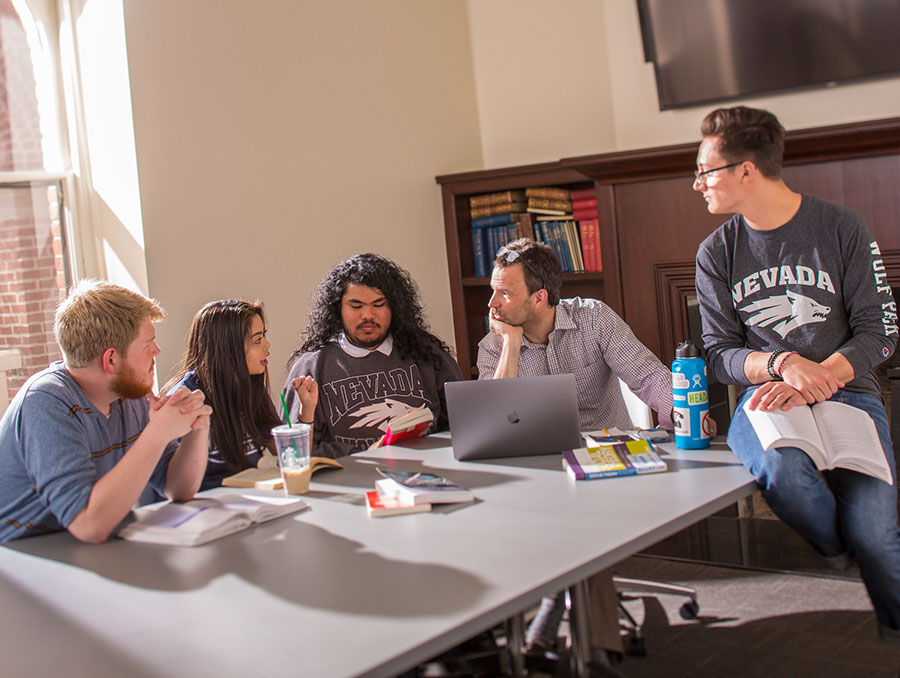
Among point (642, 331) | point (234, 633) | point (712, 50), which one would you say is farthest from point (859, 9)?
point (234, 633)

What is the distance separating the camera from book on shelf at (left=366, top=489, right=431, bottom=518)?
1.63m

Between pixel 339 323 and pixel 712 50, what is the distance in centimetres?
212

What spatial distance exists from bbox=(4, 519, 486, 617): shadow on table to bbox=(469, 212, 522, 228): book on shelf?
2.92m

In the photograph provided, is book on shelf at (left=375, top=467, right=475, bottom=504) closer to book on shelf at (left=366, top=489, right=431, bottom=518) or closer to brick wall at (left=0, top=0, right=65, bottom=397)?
book on shelf at (left=366, top=489, right=431, bottom=518)

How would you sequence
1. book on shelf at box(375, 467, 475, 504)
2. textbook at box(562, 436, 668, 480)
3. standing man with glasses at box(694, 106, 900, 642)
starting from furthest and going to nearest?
standing man with glasses at box(694, 106, 900, 642)
textbook at box(562, 436, 668, 480)
book on shelf at box(375, 467, 475, 504)

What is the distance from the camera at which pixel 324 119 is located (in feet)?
13.0

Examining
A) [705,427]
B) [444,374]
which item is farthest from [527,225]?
[705,427]

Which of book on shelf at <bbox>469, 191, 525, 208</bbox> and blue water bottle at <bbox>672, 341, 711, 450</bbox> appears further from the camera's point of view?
book on shelf at <bbox>469, 191, 525, 208</bbox>

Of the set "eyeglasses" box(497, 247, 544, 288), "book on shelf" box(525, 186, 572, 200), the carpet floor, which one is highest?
"book on shelf" box(525, 186, 572, 200)

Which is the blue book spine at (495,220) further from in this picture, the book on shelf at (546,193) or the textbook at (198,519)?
the textbook at (198,519)

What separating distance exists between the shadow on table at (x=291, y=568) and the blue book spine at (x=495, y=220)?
2.92 m

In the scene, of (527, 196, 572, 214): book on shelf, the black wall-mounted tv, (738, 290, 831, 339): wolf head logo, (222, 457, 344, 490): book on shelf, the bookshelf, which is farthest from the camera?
(527, 196, 572, 214): book on shelf

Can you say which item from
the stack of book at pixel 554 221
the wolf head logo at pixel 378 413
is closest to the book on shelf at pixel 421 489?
the wolf head logo at pixel 378 413

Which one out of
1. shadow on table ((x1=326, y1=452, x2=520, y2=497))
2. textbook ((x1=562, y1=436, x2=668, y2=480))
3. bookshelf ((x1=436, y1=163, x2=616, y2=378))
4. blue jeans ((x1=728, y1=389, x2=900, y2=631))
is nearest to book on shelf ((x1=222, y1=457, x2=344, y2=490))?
shadow on table ((x1=326, y1=452, x2=520, y2=497))
